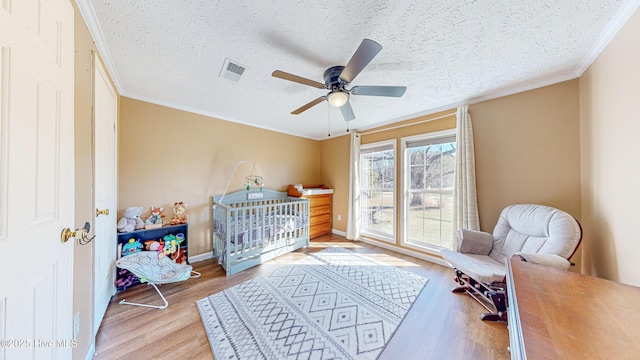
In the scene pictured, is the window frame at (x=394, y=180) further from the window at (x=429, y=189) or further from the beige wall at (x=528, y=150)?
the beige wall at (x=528, y=150)

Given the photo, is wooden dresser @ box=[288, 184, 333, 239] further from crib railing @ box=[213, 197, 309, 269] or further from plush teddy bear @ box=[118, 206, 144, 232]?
plush teddy bear @ box=[118, 206, 144, 232]

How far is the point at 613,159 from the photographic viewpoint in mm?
1420

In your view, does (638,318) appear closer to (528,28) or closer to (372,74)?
(528,28)

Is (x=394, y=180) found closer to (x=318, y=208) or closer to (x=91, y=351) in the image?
(x=318, y=208)

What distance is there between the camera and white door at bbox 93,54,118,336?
148cm

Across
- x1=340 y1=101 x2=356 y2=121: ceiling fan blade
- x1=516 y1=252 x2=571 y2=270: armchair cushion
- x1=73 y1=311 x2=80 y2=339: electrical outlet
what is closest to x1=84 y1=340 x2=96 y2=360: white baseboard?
x1=73 y1=311 x2=80 y2=339: electrical outlet

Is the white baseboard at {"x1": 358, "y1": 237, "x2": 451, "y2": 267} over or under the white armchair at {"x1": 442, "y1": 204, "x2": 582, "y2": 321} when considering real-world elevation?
under

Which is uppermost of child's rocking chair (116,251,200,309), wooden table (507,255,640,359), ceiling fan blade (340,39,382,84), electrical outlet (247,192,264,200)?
ceiling fan blade (340,39,382,84)

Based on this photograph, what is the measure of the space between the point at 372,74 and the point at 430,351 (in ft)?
7.64

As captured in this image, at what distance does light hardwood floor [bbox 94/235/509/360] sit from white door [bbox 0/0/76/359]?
23.4 inches

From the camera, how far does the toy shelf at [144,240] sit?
2.11 meters

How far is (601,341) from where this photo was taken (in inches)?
23.6

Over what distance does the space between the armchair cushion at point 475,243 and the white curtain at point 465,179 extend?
0.25m

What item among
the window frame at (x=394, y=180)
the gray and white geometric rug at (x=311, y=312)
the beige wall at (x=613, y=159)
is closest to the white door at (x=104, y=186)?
the gray and white geometric rug at (x=311, y=312)
